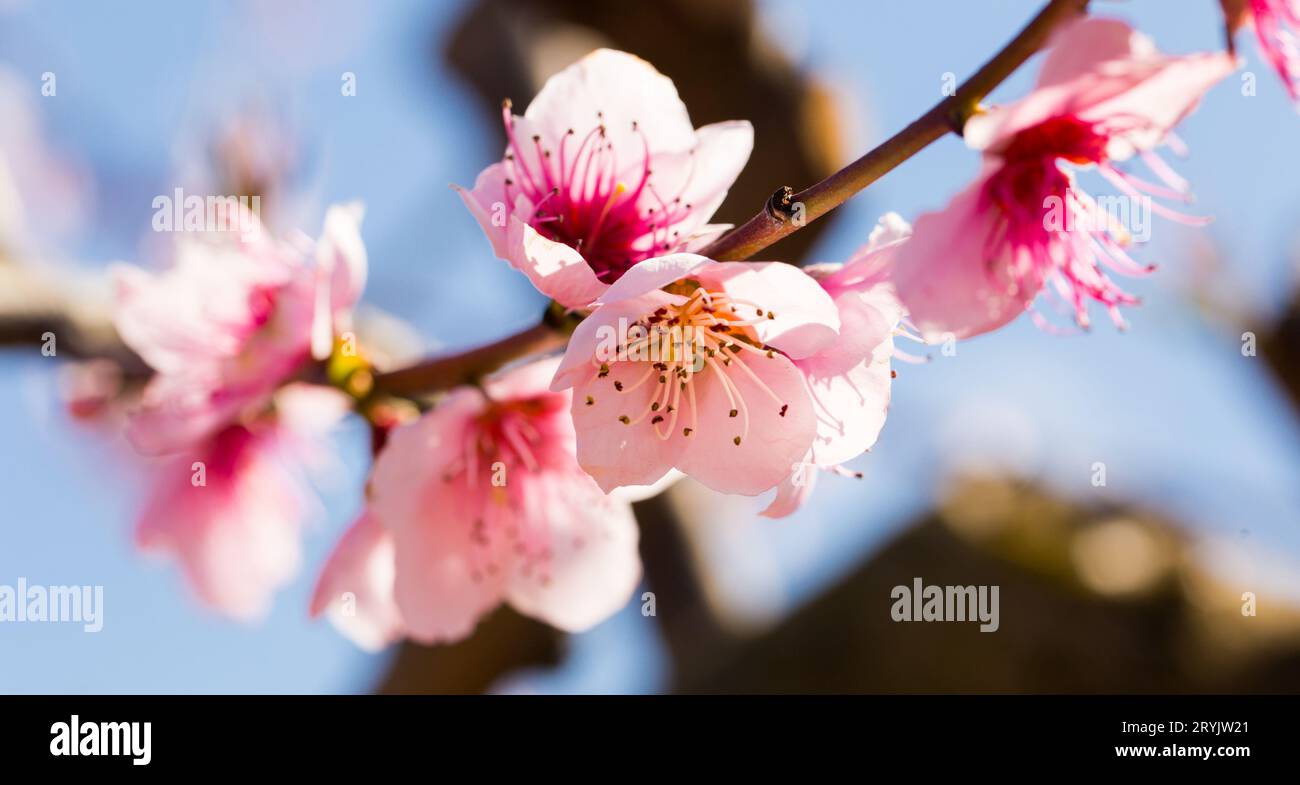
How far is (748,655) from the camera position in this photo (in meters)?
2.38

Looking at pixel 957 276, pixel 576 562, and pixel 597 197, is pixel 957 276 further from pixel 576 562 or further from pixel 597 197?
pixel 576 562

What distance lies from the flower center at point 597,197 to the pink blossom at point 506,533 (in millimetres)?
166

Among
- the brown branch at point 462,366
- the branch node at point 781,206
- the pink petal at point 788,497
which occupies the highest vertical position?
the branch node at point 781,206

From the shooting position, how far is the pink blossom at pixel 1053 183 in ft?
2.10

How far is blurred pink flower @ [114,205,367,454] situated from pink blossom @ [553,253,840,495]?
0.99ft

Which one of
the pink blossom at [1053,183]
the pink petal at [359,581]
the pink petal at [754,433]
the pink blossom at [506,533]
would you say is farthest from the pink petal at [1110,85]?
the pink petal at [359,581]

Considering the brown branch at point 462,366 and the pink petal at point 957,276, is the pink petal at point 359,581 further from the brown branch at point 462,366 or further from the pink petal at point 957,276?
the pink petal at point 957,276

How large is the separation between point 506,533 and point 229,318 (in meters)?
0.36

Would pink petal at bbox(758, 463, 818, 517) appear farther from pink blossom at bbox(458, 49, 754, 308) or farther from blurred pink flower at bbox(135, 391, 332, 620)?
blurred pink flower at bbox(135, 391, 332, 620)

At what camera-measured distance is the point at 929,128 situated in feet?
2.19

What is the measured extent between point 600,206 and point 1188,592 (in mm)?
2055
